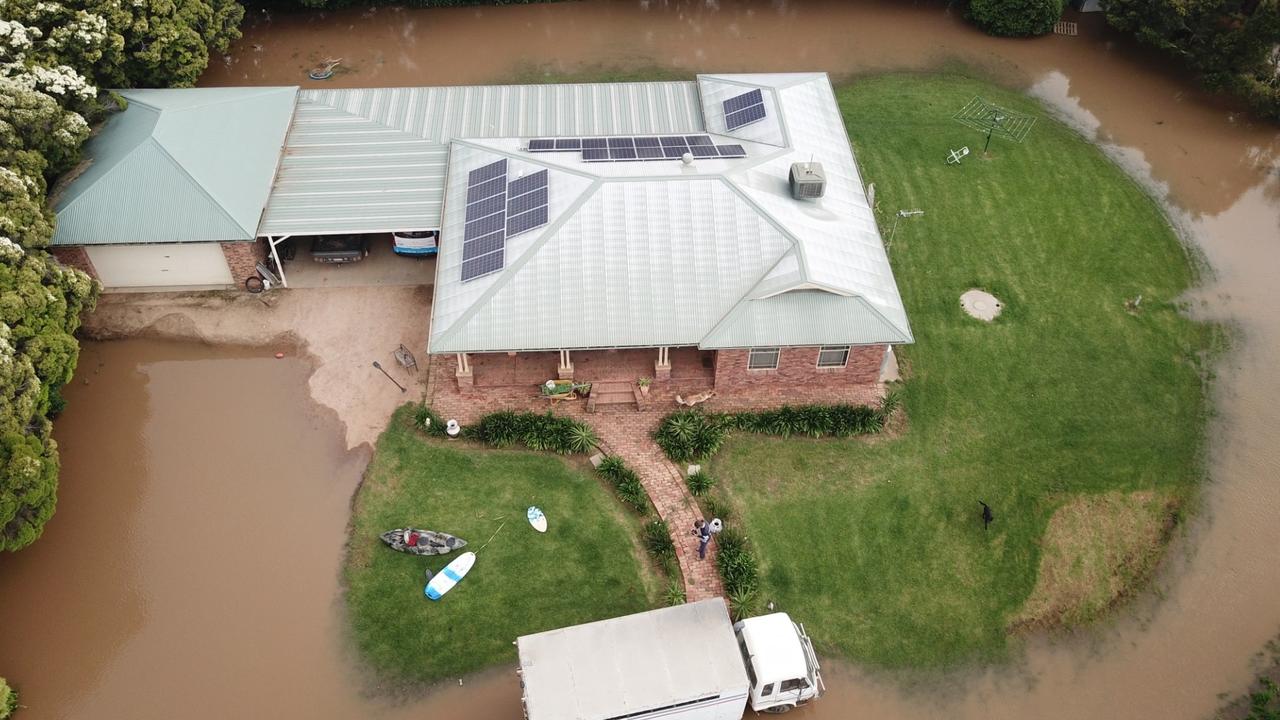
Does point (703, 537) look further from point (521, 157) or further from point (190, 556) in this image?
point (521, 157)

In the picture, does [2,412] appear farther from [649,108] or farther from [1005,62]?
[1005,62]

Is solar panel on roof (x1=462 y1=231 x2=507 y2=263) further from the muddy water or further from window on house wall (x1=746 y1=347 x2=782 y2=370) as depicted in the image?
window on house wall (x1=746 y1=347 x2=782 y2=370)

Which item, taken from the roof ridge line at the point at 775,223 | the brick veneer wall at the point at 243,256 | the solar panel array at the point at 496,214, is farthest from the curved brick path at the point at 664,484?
the brick veneer wall at the point at 243,256

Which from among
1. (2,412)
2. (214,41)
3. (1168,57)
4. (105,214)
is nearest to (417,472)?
(2,412)

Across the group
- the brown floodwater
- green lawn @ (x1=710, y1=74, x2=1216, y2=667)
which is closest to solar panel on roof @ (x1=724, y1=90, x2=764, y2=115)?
green lawn @ (x1=710, y1=74, x2=1216, y2=667)

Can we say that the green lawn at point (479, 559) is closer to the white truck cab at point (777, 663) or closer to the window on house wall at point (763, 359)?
the white truck cab at point (777, 663)

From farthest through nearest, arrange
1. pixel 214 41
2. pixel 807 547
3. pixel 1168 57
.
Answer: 1. pixel 1168 57
2. pixel 214 41
3. pixel 807 547
